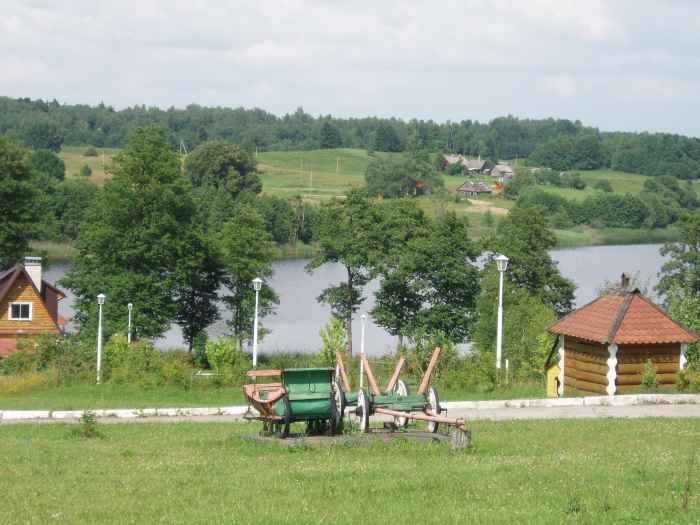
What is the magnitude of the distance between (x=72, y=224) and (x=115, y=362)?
200 feet

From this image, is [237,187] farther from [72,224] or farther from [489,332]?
[489,332]

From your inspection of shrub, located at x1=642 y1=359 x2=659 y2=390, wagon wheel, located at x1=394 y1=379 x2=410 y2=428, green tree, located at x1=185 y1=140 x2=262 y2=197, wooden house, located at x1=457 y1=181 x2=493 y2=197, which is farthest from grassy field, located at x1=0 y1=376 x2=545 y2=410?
wooden house, located at x1=457 y1=181 x2=493 y2=197

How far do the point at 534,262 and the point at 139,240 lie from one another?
21.1 meters

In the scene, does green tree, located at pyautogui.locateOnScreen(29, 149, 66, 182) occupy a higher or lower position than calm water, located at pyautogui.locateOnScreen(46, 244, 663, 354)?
higher

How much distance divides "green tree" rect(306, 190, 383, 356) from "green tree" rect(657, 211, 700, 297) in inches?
693

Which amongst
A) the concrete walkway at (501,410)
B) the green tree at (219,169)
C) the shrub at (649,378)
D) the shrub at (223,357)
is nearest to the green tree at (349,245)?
the shrub at (223,357)

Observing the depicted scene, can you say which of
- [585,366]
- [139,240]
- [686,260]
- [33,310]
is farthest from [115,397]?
[686,260]

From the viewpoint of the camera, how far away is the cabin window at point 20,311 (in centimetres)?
4700

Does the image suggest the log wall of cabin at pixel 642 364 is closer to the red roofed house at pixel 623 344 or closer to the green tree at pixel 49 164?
the red roofed house at pixel 623 344

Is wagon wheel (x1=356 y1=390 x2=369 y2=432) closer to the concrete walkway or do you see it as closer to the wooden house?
the concrete walkway

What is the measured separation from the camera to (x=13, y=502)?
398 inches

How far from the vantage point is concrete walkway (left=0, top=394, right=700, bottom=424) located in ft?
64.8

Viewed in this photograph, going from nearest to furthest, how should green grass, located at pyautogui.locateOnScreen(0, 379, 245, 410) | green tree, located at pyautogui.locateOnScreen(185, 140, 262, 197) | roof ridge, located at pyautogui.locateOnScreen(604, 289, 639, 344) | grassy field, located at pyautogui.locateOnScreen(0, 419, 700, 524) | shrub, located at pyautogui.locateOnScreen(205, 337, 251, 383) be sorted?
grassy field, located at pyautogui.locateOnScreen(0, 419, 700, 524)
roof ridge, located at pyautogui.locateOnScreen(604, 289, 639, 344)
green grass, located at pyautogui.locateOnScreen(0, 379, 245, 410)
shrub, located at pyautogui.locateOnScreen(205, 337, 251, 383)
green tree, located at pyautogui.locateOnScreen(185, 140, 262, 197)

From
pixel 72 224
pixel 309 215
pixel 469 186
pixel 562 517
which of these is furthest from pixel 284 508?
pixel 469 186
